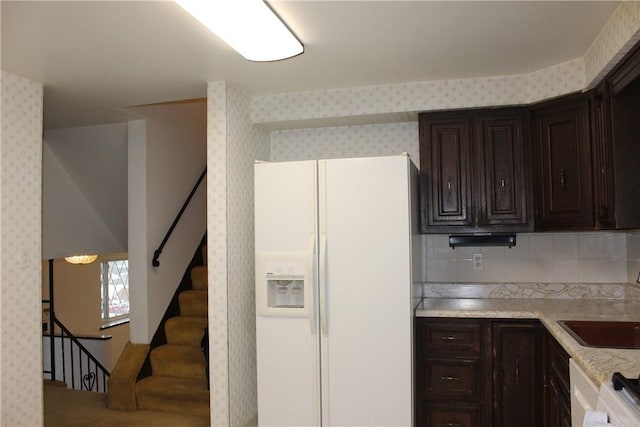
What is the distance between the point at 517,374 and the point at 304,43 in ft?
7.52

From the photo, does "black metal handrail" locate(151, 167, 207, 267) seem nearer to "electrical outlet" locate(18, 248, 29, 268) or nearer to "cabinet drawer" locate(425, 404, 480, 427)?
"electrical outlet" locate(18, 248, 29, 268)

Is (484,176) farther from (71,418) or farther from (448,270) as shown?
(71,418)

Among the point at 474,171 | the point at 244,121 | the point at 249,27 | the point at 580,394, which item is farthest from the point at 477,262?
the point at 249,27

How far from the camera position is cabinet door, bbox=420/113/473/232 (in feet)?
11.1

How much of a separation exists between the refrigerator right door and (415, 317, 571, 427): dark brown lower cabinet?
317 millimetres

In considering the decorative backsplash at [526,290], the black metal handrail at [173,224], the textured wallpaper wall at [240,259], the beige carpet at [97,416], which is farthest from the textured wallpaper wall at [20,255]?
the decorative backsplash at [526,290]

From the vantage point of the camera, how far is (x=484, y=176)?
3.36 metres

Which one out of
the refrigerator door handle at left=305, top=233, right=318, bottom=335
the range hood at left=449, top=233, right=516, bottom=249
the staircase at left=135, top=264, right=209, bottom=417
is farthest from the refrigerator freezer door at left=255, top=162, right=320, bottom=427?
the range hood at left=449, top=233, right=516, bottom=249

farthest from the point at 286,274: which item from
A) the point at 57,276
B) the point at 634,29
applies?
the point at 57,276

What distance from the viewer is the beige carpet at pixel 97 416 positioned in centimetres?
370

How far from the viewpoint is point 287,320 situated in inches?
122

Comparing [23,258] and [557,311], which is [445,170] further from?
[23,258]

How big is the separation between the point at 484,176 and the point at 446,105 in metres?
0.53

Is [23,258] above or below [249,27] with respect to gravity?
below
